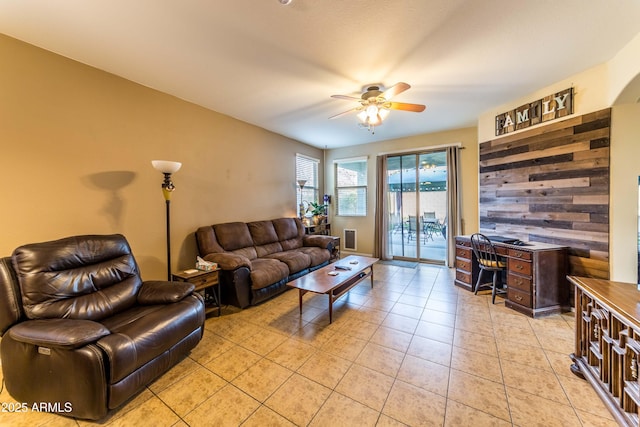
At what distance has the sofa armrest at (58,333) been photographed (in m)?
1.44

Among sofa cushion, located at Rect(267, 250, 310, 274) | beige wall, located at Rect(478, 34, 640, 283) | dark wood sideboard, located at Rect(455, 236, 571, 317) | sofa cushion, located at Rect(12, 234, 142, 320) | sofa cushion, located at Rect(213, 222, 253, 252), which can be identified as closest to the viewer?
sofa cushion, located at Rect(12, 234, 142, 320)

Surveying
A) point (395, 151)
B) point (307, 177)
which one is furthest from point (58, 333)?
point (395, 151)

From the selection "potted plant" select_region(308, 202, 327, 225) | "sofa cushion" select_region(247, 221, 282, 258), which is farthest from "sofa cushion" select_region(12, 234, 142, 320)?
"potted plant" select_region(308, 202, 327, 225)

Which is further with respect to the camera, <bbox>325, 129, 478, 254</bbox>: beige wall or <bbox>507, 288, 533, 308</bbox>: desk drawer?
<bbox>325, 129, 478, 254</bbox>: beige wall

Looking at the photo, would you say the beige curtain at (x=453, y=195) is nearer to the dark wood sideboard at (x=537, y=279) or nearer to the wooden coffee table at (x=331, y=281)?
the dark wood sideboard at (x=537, y=279)

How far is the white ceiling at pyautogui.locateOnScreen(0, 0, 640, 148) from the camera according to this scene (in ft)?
5.96

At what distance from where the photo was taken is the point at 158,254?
10.2 ft

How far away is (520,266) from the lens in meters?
2.98

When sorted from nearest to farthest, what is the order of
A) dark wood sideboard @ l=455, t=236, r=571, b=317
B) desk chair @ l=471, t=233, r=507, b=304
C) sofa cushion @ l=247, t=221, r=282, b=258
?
dark wood sideboard @ l=455, t=236, r=571, b=317 < desk chair @ l=471, t=233, r=507, b=304 < sofa cushion @ l=247, t=221, r=282, b=258

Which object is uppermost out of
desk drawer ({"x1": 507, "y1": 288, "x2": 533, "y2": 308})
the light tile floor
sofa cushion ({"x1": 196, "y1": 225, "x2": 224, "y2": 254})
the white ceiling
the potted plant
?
the white ceiling

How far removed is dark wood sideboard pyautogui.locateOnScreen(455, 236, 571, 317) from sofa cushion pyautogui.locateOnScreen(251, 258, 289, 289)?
304 cm

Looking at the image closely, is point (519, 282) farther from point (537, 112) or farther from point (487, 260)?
point (537, 112)

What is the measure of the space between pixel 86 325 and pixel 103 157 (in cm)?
195

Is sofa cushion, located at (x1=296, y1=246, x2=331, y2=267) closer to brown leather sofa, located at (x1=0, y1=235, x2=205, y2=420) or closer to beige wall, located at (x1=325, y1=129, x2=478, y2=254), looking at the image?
beige wall, located at (x1=325, y1=129, x2=478, y2=254)
